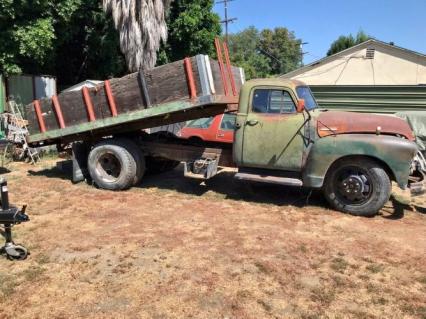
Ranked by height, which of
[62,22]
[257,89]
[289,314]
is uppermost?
[62,22]

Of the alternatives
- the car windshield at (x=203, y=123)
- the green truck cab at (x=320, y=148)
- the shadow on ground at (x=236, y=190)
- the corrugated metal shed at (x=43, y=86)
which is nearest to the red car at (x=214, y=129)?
the car windshield at (x=203, y=123)

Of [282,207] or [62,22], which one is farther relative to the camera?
[62,22]

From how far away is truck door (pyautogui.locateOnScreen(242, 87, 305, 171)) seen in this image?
7090 mm

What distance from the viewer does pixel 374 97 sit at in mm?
14016

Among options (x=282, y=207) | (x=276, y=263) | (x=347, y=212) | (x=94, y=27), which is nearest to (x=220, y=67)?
(x=282, y=207)

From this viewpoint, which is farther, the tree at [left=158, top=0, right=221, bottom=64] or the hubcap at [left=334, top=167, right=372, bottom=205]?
the tree at [left=158, top=0, right=221, bottom=64]

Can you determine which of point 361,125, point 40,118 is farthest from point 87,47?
point 361,125

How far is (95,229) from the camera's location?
621cm

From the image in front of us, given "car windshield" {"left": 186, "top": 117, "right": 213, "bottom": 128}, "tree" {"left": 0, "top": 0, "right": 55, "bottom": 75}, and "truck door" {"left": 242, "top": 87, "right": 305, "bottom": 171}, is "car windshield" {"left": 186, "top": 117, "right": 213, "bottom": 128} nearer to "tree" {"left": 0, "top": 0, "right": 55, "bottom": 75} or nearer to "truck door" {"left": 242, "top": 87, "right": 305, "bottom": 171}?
"truck door" {"left": 242, "top": 87, "right": 305, "bottom": 171}

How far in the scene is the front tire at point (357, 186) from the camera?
6.60m

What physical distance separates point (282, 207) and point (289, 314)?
3.48 m

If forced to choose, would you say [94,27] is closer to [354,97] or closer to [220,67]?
[354,97]

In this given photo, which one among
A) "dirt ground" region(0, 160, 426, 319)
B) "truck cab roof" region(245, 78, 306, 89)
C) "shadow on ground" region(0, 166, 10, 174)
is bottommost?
"dirt ground" region(0, 160, 426, 319)

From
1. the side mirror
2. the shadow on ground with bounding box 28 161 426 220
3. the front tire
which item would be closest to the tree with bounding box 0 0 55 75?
the shadow on ground with bounding box 28 161 426 220
